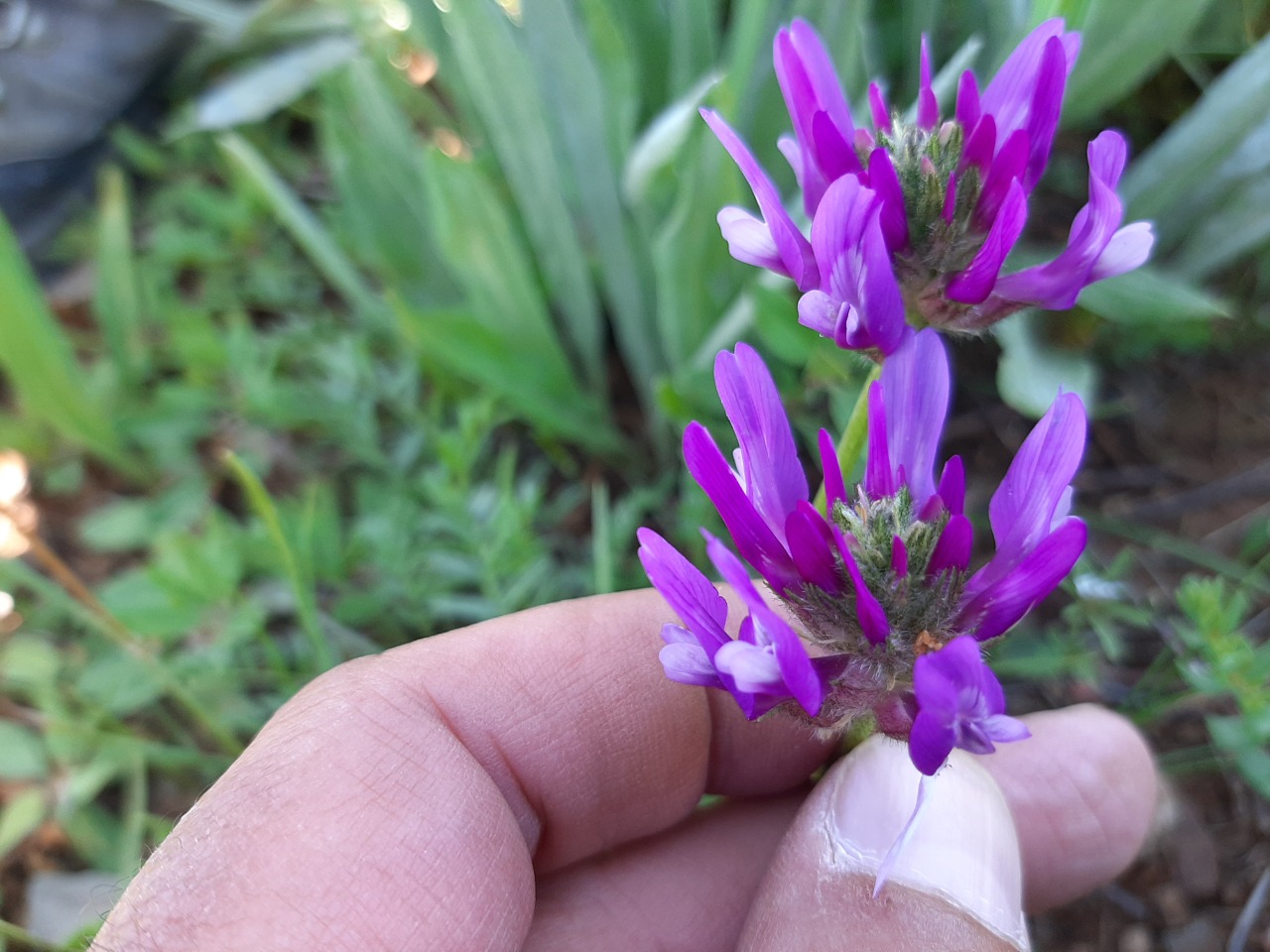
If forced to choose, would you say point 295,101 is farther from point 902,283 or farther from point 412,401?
point 902,283

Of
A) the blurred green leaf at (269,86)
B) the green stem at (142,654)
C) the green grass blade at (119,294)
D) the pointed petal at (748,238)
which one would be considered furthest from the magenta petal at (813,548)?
the green grass blade at (119,294)

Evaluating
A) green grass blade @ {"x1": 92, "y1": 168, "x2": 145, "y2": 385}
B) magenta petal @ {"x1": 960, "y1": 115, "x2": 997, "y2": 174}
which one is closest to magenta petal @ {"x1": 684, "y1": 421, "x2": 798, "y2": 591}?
magenta petal @ {"x1": 960, "y1": 115, "x2": 997, "y2": 174}

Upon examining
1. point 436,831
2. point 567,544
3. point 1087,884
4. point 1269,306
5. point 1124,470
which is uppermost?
point 436,831

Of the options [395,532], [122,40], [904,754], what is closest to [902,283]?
[904,754]

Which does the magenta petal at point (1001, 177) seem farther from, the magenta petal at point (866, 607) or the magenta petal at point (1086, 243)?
the magenta petal at point (866, 607)

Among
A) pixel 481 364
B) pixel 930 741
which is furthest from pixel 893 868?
pixel 481 364

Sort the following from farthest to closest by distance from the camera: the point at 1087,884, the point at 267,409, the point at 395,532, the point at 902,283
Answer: the point at 267,409, the point at 395,532, the point at 1087,884, the point at 902,283
